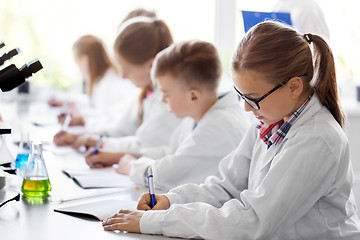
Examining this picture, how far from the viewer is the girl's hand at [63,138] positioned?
2.71 m

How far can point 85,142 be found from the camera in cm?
267

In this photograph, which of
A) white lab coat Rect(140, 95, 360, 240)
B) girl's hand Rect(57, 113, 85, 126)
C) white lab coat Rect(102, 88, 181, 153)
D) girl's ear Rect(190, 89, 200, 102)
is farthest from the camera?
girl's hand Rect(57, 113, 85, 126)

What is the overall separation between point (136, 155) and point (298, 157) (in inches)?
46.7

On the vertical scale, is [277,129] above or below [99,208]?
above

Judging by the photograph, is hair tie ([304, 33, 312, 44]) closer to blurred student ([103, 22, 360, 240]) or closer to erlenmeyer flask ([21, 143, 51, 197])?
blurred student ([103, 22, 360, 240])

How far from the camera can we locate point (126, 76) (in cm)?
262

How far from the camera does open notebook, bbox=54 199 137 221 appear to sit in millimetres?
1430

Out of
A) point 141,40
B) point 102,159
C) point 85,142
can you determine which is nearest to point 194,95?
point 102,159

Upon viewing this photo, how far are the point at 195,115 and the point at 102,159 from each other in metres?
0.46

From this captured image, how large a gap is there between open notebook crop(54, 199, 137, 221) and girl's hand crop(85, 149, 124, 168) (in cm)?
62

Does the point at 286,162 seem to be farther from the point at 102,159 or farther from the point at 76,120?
the point at 76,120

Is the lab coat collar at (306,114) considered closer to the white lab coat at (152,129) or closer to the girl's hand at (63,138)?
the white lab coat at (152,129)

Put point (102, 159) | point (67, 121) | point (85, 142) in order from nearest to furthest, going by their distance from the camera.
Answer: point (102, 159) < point (85, 142) < point (67, 121)

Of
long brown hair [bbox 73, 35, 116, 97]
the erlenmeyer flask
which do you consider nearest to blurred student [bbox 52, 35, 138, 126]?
long brown hair [bbox 73, 35, 116, 97]
